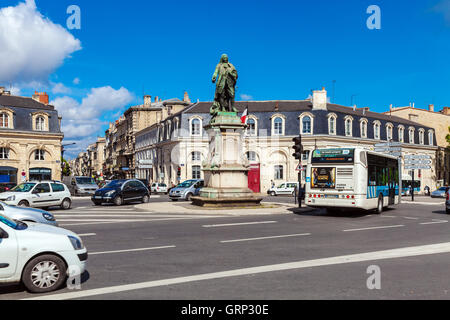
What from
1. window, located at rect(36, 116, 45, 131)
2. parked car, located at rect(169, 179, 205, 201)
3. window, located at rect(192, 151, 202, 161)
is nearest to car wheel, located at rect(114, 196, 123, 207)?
parked car, located at rect(169, 179, 205, 201)

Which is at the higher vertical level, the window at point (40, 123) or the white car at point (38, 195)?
the window at point (40, 123)

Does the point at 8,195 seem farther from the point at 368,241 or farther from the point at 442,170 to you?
the point at 442,170

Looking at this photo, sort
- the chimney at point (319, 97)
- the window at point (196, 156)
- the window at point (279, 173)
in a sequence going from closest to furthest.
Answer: the chimney at point (319, 97) < the window at point (279, 173) < the window at point (196, 156)

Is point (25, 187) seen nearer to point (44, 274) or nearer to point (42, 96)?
point (44, 274)

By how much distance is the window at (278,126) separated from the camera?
5009 centimetres

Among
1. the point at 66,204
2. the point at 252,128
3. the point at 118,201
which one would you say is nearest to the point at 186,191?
the point at 118,201

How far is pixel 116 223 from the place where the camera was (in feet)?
47.6

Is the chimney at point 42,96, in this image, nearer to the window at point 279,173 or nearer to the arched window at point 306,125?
the window at point 279,173

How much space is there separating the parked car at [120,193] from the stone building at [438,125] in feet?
172

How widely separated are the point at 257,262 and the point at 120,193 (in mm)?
17556

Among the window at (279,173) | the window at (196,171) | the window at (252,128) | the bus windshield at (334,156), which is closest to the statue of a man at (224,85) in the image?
the bus windshield at (334,156)

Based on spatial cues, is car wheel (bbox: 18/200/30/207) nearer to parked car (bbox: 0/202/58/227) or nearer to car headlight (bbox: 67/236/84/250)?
parked car (bbox: 0/202/58/227)

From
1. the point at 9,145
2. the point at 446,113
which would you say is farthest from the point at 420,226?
the point at 446,113

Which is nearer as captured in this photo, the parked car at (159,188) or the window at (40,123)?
the parked car at (159,188)
